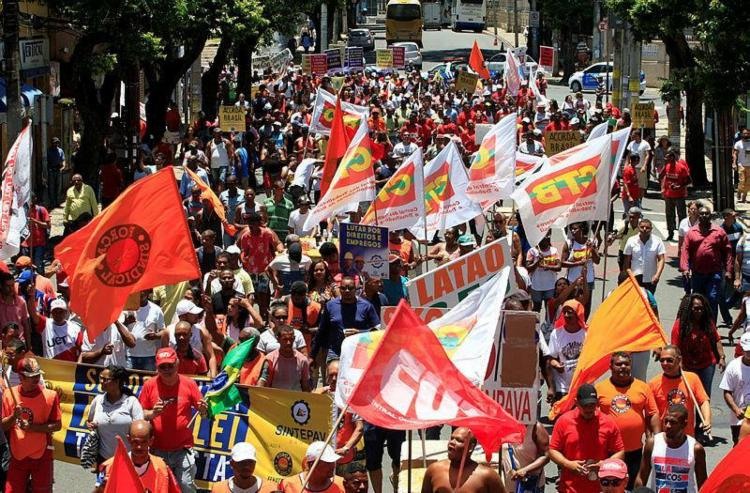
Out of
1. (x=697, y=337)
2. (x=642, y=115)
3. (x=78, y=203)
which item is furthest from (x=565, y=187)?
(x=642, y=115)

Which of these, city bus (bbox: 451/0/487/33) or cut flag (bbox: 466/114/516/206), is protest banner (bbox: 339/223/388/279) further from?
city bus (bbox: 451/0/487/33)

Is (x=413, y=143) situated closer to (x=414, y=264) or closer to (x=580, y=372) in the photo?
(x=414, y=264)

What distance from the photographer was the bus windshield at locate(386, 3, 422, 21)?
7894cm

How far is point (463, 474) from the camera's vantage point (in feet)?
28.9

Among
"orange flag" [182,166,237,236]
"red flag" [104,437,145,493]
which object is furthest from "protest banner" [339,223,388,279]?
"red flag" [104,437,145,493]

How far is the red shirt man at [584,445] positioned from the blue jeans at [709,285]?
7.49 m

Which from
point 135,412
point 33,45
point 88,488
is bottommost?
point 88,488

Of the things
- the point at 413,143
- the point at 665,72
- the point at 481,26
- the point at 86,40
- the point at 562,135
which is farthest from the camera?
the point at 481,26

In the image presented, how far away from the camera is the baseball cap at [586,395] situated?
9.57 metres

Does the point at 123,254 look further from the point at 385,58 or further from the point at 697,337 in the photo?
the point at 385,58

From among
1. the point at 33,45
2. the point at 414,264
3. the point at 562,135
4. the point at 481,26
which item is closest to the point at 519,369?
the point at 414,264

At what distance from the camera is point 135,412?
10.3 metres

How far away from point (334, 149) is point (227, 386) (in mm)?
8747

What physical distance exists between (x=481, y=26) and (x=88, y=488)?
8283cm
